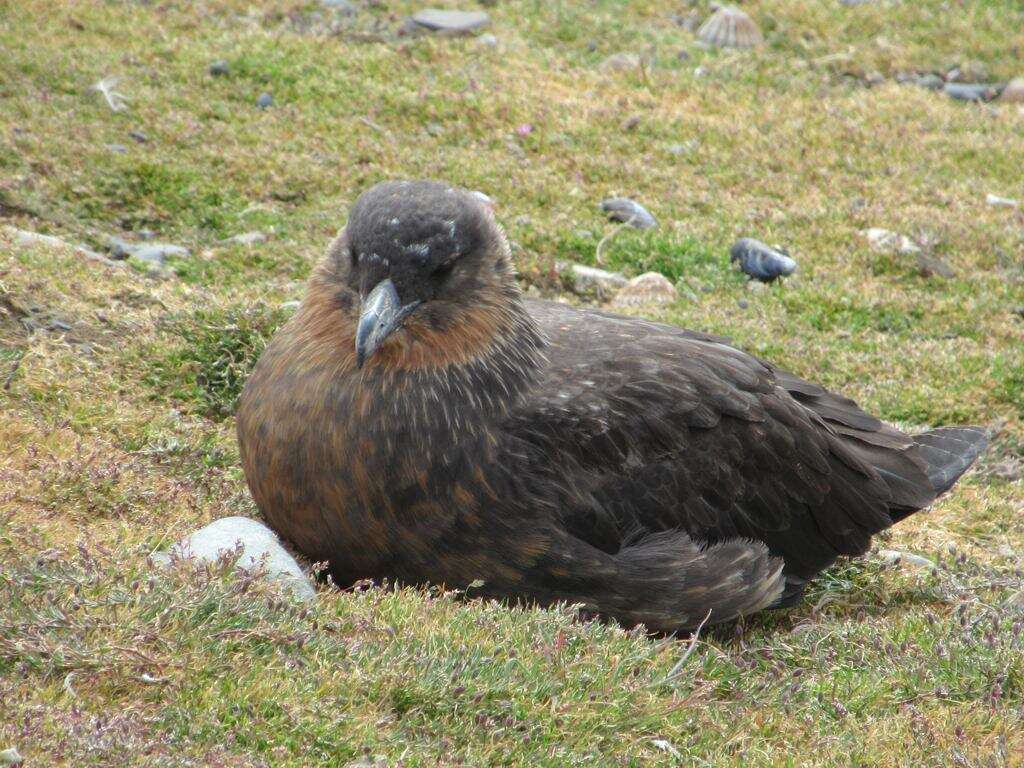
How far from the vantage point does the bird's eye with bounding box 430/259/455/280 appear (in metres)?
5.14

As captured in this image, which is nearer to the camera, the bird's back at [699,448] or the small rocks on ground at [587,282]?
the bird's back at [699,448]

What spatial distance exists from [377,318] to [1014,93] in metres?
10.5

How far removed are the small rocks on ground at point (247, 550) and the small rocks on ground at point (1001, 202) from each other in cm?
790

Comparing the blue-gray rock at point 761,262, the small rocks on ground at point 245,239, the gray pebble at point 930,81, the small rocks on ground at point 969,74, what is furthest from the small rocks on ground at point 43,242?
the small rocks on ground at point 969,74

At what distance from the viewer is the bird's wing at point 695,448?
529 cm

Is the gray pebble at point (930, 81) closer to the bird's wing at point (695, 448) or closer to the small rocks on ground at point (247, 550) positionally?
the bird's wing at point (695, 448)

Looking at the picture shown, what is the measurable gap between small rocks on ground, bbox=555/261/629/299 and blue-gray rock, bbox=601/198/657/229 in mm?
869

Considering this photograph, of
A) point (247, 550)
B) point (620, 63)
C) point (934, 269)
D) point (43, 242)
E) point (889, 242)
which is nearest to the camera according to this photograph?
point (247, 550)

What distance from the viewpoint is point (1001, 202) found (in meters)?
11.0

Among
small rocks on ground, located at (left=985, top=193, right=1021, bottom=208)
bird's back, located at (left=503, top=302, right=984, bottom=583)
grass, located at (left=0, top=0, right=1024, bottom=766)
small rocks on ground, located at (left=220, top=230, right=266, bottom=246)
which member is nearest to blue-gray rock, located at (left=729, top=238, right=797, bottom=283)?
grass, located at (left=0, top=0, right=1024, bottom=766)

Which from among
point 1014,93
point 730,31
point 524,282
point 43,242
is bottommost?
point 524,282

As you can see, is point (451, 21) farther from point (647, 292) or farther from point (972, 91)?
point (972, 91)

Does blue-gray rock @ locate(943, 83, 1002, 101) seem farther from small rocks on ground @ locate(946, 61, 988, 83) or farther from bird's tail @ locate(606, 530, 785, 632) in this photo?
bird's tail @ locate(606, 530, 785, 632)

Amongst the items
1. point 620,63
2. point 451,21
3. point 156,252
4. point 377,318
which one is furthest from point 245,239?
point 620,63
